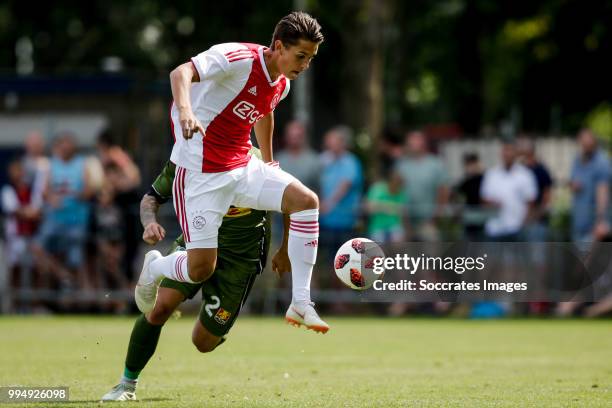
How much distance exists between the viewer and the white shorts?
843cm

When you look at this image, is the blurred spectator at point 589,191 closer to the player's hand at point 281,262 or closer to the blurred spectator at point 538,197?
the blurred spectator at point 538,197

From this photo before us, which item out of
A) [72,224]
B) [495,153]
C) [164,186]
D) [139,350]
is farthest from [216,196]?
[495,153]

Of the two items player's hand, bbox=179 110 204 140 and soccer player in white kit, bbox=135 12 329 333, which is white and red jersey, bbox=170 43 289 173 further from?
player's hand, bbox=179 110 204 140

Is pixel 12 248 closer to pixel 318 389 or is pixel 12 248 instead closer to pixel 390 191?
pixel 390 191

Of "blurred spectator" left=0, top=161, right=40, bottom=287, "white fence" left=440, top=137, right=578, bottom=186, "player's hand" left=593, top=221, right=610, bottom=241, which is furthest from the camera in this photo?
"white fence" left=440, top=137, right=578, bottom=186

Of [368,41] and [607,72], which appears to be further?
[607,72]

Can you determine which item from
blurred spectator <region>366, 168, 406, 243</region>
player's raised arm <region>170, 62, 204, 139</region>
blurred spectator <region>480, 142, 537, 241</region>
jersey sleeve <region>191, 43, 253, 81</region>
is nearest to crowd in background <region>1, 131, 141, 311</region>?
blurred spectator <region>366, 168, 406, 243</region>

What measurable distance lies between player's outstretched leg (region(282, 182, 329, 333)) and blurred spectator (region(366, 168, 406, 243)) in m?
9.00

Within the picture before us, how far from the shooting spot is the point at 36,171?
60.6 ft

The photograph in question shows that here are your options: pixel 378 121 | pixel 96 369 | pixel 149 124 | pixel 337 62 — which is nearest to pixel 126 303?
pixel 149 124

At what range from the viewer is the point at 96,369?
10.8 metres

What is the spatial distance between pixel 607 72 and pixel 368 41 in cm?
1101

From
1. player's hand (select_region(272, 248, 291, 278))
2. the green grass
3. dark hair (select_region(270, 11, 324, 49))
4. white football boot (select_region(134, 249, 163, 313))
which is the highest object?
dark hair (select_region(270, 11, 324, 49))

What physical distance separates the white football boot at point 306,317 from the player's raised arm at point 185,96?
5.08ft
